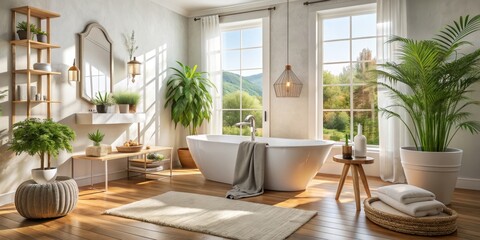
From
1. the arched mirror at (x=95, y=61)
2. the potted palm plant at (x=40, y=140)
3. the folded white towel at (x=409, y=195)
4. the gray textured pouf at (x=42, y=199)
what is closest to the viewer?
the folded white towel at (x=409, y=195)

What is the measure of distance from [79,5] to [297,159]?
3.28m

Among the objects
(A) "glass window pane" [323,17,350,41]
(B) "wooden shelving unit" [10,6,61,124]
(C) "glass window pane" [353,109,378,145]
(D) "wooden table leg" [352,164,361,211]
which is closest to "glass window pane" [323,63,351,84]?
(A) "glass window pane" [323,17,350,41]

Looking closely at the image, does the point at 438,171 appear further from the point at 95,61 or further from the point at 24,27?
the point at 24,27

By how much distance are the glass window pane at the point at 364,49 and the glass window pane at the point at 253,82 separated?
1.51 metres

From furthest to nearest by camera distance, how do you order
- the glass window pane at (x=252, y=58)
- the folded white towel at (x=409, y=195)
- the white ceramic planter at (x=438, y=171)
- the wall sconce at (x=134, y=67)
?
1. the glass window pane at (x=252, y=58)
2. the wall sconce at (x=134, y=67)
3. the white ceramic planter at (x=438, y=171)
4. the folded white towel at (x=409, y=195)

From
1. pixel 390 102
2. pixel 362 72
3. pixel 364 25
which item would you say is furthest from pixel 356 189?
pixel 364 25

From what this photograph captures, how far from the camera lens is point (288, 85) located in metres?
5.15

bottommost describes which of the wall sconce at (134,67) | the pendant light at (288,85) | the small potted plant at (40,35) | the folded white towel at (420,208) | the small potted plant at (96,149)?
the folded white towel at (420,208)

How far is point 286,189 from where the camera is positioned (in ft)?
13.6

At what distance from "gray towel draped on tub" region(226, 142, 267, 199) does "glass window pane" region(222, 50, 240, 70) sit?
7.41ft

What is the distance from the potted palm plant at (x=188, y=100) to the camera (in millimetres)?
5691

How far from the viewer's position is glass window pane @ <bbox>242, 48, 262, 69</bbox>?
5.86 metres

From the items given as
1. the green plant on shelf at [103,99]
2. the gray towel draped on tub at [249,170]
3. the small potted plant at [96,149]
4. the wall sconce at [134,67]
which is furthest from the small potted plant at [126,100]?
the gray towel draped on tub at [249,170]

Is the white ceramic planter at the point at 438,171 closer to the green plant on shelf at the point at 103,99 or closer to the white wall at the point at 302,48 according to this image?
the white wall at the point at 302,48
